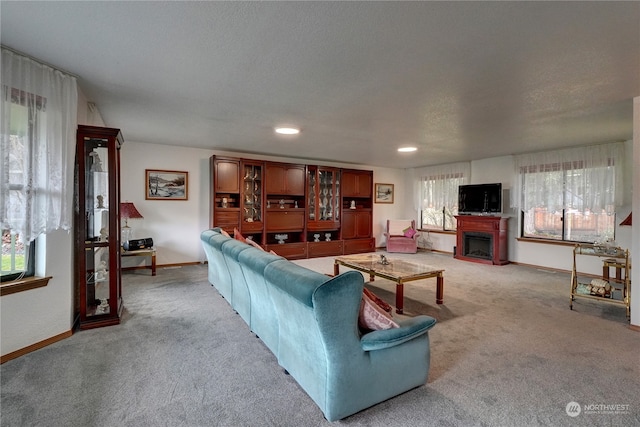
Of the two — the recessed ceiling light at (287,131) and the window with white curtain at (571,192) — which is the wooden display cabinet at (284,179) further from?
the window with white curtain at (571,192)

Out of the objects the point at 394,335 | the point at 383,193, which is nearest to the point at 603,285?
the point at 394,335

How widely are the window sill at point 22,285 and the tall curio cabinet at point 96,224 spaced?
1.21 ft

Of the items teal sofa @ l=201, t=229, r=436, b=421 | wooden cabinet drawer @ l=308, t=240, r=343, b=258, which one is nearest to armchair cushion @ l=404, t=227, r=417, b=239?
wooden cabinet drawer @ l=308, t=240, r=343, b=258

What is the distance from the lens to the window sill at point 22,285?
2.29 m

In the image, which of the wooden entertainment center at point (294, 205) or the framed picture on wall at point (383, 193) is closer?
the wooden entertainment center at point (294, 205)

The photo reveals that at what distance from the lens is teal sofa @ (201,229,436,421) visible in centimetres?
158

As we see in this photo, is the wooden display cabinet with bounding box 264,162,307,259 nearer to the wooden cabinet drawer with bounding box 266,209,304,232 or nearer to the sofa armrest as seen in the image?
the wooden cabinet drawer with bounding box 266,209,304,232

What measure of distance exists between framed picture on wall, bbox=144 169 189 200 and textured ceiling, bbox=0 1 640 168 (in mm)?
1447

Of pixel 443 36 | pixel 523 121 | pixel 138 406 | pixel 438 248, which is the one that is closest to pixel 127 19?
pixel 443 36

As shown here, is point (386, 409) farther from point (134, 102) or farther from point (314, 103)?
point (134, 102)

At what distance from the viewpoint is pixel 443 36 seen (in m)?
1.94

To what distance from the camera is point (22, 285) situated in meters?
2.39

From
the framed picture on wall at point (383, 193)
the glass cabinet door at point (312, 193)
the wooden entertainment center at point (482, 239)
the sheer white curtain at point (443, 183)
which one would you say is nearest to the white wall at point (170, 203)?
the glass cabinet door at point (312, 193)

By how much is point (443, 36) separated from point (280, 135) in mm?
3167
